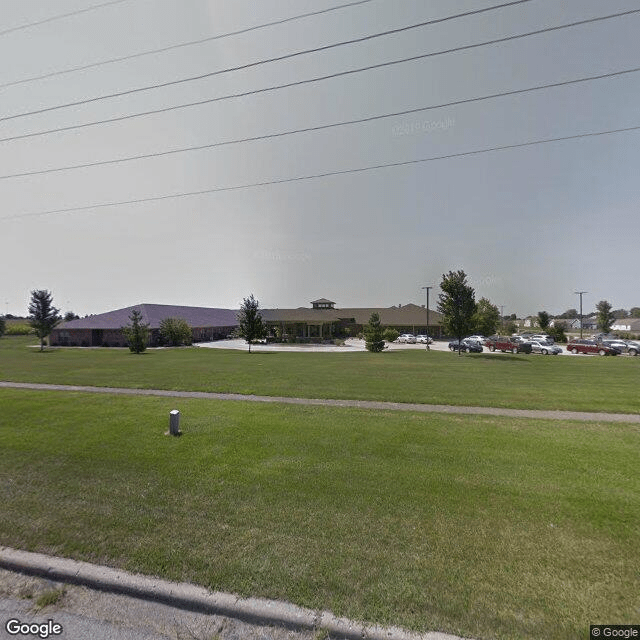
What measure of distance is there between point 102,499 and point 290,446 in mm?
3127

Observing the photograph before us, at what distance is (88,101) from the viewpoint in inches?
337

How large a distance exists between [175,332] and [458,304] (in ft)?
119

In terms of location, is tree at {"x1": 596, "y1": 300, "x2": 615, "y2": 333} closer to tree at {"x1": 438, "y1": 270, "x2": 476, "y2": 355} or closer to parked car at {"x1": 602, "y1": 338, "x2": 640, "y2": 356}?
parked car at {"x1": 602, "y1": 338, "x2": 640, "y2": 356}

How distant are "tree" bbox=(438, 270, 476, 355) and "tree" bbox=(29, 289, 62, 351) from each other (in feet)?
157

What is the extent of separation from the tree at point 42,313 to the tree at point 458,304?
1882 inches

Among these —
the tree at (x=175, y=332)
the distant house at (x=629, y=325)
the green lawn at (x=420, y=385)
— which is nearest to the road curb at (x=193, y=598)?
the green lawn at (x=420, y=385)

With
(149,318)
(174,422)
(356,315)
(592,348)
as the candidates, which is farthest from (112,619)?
(356,315)

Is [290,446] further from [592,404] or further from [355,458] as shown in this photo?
[592,404]

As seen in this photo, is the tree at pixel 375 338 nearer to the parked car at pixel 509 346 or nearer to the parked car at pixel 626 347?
the parked car at pixel 509 346

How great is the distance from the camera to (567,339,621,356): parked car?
109 feet

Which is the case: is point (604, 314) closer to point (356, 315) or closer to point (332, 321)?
point (356, 315)

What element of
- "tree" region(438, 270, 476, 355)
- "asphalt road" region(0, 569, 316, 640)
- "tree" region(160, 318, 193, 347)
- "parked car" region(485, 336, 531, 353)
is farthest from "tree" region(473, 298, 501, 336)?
"asphalt road" region(0, 569, 316, 640)

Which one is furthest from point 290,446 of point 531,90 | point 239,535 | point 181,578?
point 531,90

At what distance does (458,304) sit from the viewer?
105ft
